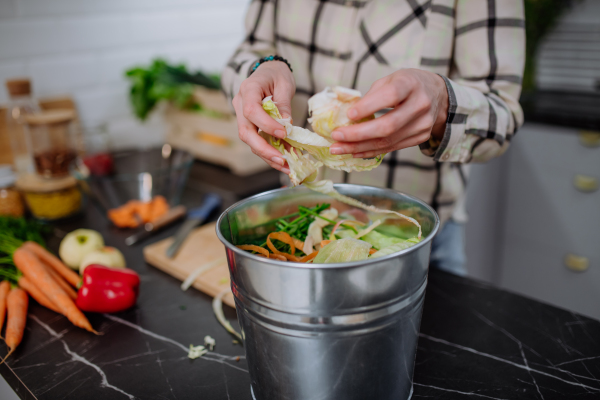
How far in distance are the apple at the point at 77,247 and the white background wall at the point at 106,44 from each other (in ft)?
2.79

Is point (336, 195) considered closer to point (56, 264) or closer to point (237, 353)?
point (237, 353)

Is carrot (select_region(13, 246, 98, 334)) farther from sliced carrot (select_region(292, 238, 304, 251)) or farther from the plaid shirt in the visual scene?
the plaid shirt

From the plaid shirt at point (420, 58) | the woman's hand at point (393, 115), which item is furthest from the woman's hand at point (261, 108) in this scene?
the plaid shirt at point (420, 58)

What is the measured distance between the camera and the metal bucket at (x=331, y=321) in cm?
56

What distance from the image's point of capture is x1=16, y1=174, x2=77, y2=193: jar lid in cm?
147

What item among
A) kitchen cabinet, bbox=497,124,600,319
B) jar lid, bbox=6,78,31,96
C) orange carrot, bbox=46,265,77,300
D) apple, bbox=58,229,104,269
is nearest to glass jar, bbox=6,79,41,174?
jar lid, bbox=6,78,31,96

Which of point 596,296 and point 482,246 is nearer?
point 596,296

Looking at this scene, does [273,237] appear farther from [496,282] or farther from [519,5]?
[496,282]

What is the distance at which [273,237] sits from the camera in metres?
0.76

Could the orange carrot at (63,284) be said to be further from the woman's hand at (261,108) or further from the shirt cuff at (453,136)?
the shirt cuff at (453,136)

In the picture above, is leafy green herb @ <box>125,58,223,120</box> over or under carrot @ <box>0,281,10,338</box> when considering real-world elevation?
over

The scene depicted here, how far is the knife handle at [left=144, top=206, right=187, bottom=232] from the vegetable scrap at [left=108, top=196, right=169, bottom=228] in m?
0.03

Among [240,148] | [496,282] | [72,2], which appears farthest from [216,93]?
[496,282]

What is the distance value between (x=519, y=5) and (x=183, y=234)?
1.02 meters
